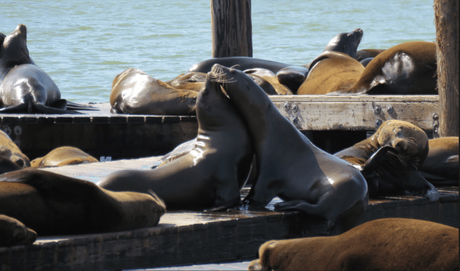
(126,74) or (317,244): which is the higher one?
(317,244)

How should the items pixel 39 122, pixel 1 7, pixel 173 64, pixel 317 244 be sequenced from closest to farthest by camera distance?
pixel 317 244
pixel 39 122
pixel 173 64
pixel 1 7

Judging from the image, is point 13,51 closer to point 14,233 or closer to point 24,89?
point 24,89

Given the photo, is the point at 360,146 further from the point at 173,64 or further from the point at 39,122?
the point at 173,64

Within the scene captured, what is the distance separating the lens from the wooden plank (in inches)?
249

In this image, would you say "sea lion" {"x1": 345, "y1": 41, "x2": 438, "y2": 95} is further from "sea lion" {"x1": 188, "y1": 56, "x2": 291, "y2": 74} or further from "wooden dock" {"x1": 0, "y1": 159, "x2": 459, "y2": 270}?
"wooden dock" {"x1": 0, "y1": 159, "x2": 459, "y2": 270}

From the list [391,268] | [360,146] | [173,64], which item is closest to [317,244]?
[391,268]

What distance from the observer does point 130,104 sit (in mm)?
8125

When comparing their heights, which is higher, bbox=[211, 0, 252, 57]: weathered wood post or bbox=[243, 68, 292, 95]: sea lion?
bbox=[211, 0, 252, 57]: weathered wood post

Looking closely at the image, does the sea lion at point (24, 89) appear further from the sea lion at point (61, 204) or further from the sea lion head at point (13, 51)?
the sea lion at point (61, 204)

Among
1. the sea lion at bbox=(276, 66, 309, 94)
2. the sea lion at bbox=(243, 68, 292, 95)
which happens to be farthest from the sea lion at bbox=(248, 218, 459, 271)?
the sea lion at bbox=(276, 66, 309, 94)

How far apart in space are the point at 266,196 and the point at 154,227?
837 mm

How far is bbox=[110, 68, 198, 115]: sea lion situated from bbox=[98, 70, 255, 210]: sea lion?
3632 millimetres

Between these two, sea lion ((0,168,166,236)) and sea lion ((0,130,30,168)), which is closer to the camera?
sea lion ((0,168,166,236))

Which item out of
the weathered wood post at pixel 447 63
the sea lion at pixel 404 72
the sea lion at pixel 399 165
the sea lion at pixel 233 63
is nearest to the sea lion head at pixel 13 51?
the sea lion at pixel 233 63
